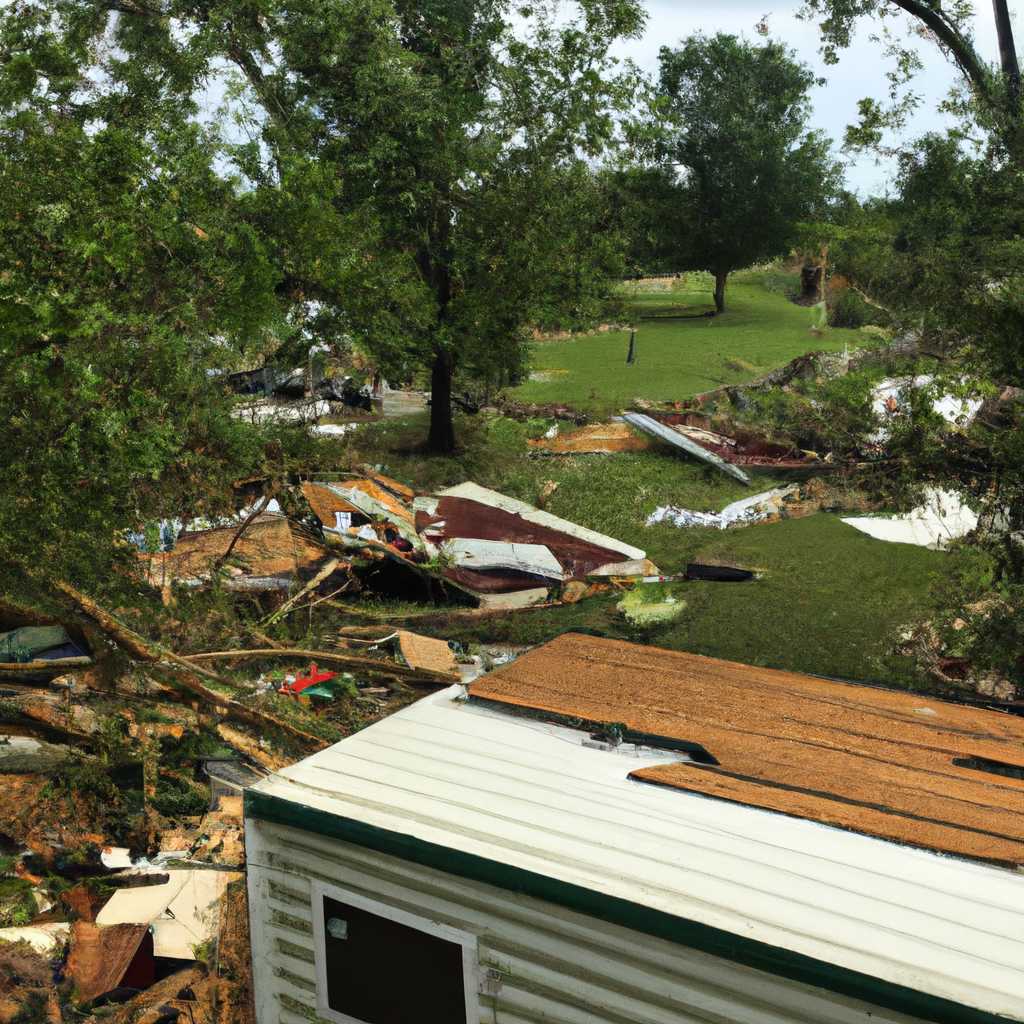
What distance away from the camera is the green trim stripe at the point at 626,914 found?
3160 mm

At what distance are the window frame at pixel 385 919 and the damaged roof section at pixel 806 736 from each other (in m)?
1.04

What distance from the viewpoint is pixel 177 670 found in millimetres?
6578

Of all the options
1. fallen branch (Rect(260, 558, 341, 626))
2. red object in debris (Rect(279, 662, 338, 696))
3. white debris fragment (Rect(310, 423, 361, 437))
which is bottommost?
red object in debris (Rect(279, 662, 338, 696))

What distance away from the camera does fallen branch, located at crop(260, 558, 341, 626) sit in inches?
436

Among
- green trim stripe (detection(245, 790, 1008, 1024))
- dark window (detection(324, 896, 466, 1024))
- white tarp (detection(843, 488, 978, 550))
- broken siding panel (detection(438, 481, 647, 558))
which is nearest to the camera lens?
green trim stripe (detection(245, 790, 1008, 1024))

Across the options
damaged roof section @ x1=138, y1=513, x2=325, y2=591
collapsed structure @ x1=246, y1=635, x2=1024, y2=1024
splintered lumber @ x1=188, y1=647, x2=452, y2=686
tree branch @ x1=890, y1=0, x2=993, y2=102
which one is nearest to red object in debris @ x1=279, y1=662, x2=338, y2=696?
splintered lumber @ x1=188, y1=647, x2=452, y2=686

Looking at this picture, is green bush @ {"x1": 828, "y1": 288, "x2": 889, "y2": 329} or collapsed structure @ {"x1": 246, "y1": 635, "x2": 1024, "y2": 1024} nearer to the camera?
collapsed structure @ {"x1": 246, "y1": 635, "x2": 1024, "y2": 1024}

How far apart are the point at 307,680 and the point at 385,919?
536 centimetres

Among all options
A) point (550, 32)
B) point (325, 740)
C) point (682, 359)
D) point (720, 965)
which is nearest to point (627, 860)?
point (720, 965)

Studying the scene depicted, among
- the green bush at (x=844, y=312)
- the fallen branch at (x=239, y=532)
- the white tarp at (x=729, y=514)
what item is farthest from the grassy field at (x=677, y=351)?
the fallen branch at (x=239, y=532)

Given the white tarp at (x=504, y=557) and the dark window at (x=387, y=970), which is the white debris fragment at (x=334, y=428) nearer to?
the white tarp at (x=504, y=557)

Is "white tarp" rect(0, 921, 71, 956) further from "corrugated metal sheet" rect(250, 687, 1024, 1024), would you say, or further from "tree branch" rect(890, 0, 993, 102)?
"tree branch" rect(890, 0, 993, 102)

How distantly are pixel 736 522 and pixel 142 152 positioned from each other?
1005 centimetres

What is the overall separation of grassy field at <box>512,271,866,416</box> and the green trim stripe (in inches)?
778
